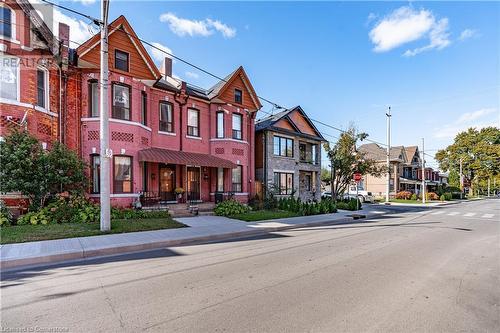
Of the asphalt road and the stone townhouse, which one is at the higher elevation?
the stone townhouse

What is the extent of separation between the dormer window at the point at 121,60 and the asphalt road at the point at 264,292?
37.5 ft

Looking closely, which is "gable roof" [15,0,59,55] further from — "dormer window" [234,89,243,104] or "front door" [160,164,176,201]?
"dormer window" [234,89,243,104]

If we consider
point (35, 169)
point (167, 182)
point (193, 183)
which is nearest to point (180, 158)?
point (167, 182)

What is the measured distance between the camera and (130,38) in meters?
15.5

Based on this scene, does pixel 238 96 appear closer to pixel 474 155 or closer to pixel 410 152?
pixel 410 152

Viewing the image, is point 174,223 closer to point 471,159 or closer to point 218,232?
point 218,232

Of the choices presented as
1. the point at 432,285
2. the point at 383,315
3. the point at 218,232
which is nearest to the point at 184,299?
the point at 383,315

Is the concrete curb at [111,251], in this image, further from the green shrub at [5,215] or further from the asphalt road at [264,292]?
the green shrub at [5,215]

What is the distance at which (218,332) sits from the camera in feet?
11.8

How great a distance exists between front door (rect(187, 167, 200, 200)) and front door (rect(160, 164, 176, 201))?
1.12 m

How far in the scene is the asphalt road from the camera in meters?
3.89

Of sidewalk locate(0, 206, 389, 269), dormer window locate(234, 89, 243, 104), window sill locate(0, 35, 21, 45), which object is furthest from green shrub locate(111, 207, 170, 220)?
dormer window locate(234, 89, 243, 104)

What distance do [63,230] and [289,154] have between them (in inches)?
770

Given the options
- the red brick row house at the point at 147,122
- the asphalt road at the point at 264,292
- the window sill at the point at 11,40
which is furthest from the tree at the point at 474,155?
→ the window sill at the point at 11,40
